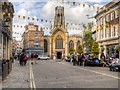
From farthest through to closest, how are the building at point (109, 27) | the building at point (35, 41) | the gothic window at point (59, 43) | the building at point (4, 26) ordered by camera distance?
the gothic window at point (59, 43) → the building at point (35, 41) → the building at point (109, 27) → the building at point (4, 26)

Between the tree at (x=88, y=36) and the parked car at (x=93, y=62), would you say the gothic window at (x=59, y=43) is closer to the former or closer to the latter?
the tree at (x=88, y=36)

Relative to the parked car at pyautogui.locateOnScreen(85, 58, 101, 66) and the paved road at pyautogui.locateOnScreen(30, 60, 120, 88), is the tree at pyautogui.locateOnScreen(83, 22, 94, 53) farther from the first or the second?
the paved road at pyautogui.locateOnScreen(30, 60, 120, 88)

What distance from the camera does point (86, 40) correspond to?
5950 cm

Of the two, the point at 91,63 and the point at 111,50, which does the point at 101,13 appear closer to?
the point at 111,50

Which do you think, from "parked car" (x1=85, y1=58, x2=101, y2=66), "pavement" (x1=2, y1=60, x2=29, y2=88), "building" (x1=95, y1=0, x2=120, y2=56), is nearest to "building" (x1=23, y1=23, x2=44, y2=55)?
"building" (x1=95, y1=0, x2=120, y2=56)

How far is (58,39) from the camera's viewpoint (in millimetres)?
117500

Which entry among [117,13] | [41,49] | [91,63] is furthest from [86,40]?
[41,49]

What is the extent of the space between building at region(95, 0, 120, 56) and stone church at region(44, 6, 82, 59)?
177 ft

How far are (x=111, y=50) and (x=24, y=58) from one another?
2082 centimetres

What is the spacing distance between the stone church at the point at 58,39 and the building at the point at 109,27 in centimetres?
5391

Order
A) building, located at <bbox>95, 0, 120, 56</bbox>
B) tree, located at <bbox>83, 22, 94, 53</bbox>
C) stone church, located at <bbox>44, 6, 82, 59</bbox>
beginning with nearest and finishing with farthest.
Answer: building, located at <bbox>95, 0, 120, 56</bbox> < tree, located at <bbox>83, 22, 94, 53</bbox> < stone church, located at <bbox>44, 6, 82, 59</bbox>

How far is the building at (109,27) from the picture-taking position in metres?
49.6

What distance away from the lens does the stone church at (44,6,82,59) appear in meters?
115

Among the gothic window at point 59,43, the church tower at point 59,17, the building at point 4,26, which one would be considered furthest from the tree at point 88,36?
the gothic window at point 59,43
